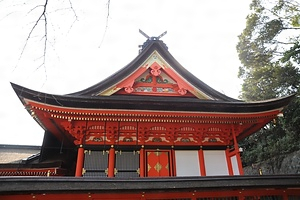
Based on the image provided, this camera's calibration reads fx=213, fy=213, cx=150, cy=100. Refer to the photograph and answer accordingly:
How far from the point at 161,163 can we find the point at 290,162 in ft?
36.3

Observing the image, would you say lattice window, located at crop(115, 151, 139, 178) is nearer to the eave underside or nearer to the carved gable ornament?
the carved gable ornament

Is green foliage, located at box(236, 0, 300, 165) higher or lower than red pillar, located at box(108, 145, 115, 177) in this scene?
higher

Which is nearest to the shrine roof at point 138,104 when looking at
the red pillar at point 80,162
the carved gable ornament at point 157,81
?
the carved gable ornament at point 157,81

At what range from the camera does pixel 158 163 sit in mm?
8102

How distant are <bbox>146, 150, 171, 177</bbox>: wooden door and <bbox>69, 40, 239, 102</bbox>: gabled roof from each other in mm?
2446

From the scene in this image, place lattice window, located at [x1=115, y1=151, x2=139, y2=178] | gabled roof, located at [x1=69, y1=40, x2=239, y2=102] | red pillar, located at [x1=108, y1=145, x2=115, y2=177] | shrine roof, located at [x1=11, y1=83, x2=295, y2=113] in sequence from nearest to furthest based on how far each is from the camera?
1. shrine roof, located at [x1=11, y1=83, x2=295, y2=113]
2. red pillar, located at [x1=108, y1=145, x2=115, y2=177]
3. lattice window, located at [x1=115, y1=151, x2=139, y2=178]
4. gabled roof, located at [x1=69, y1=40, x2=239, y2=102]

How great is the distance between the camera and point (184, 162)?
8242 mm

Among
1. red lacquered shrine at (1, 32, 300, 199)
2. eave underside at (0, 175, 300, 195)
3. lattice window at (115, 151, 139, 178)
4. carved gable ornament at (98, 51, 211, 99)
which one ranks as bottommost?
eave underside at (0, 175, 300, 195)

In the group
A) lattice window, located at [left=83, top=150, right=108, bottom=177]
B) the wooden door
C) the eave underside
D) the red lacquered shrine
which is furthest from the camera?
the wooden door

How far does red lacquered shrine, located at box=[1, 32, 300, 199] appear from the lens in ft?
23.6

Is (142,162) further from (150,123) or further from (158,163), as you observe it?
(150,123)

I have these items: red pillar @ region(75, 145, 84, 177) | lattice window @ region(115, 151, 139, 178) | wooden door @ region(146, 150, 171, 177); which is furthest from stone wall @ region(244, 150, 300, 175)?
red pillar @ region(75, 145, 84, 177)

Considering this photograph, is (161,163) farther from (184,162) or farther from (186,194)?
(186,194)

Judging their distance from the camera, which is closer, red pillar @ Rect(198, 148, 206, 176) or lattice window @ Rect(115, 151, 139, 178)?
lattice window @ Rect(115, 151, 139, 178)
